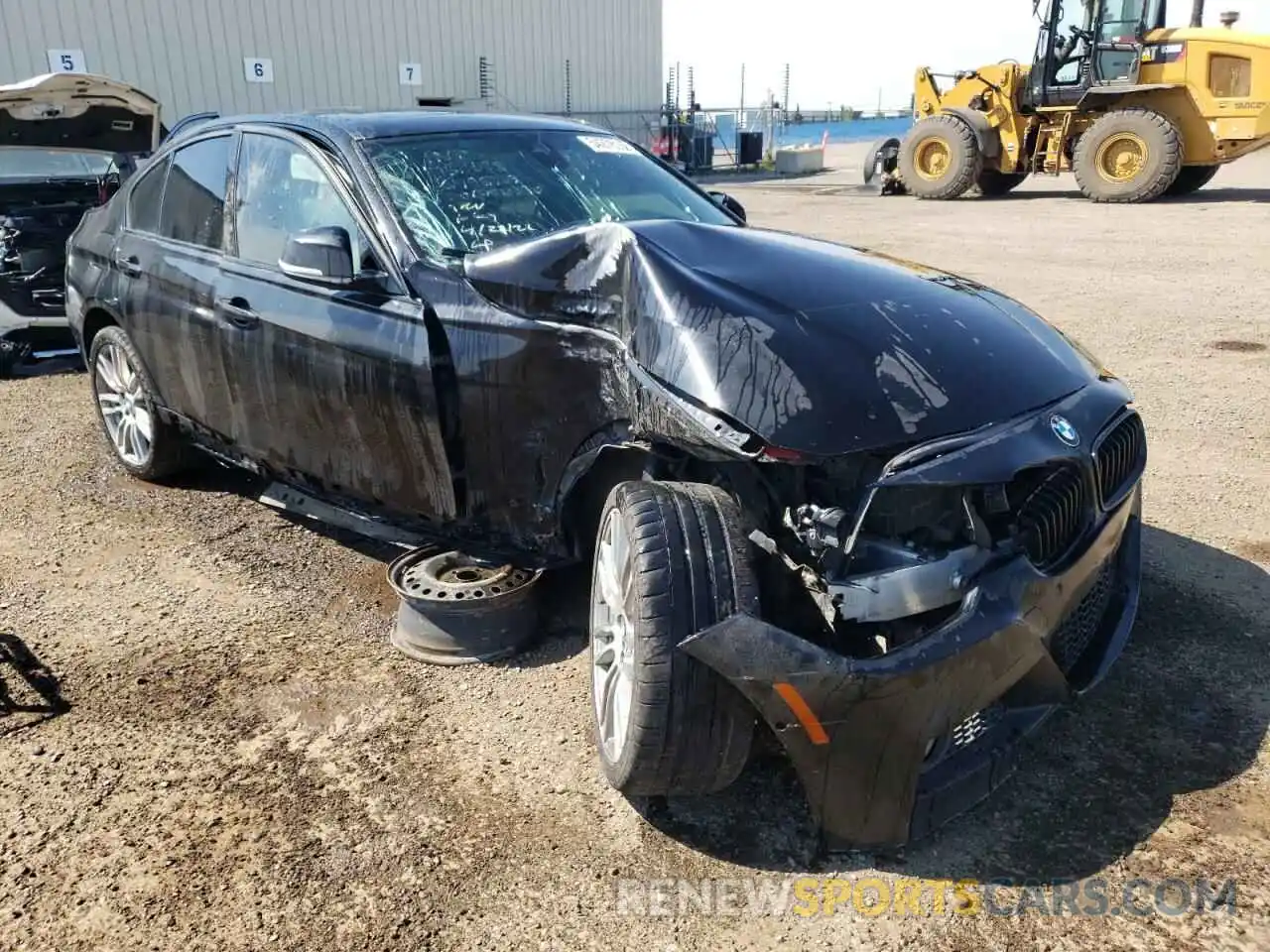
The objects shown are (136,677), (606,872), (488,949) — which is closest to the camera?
(488,949)

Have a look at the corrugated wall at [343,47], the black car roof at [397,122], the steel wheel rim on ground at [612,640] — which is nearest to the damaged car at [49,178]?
the black car roof at [397,122]

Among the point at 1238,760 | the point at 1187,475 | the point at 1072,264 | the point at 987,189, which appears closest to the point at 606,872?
the point at 1238,760

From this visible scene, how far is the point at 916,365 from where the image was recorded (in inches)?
96.5

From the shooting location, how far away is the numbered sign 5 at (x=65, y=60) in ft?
55.2

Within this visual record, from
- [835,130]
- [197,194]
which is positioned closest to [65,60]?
[197,194]

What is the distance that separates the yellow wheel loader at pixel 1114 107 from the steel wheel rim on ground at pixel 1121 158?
16 mm

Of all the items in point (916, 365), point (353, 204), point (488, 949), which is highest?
point (353, 204)

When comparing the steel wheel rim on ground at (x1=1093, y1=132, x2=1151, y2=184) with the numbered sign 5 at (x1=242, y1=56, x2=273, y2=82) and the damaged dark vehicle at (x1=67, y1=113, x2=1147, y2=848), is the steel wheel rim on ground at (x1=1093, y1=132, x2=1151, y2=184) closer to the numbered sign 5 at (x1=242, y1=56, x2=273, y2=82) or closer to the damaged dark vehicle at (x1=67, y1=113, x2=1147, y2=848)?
the damaged dark vehicle at (x1=67, y1=113, x2=1147, y2=848)

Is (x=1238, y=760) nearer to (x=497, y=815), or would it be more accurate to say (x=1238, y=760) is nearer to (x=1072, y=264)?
(x=497, y=815)

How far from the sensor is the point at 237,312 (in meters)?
3.63

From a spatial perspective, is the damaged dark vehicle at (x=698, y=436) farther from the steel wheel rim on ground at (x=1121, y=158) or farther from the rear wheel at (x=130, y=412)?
the steel wheel rim on ground at (x=1121, y=158)

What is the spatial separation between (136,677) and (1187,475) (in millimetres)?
4441

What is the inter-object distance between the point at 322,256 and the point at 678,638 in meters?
1.75

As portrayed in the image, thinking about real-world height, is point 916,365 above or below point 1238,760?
above
